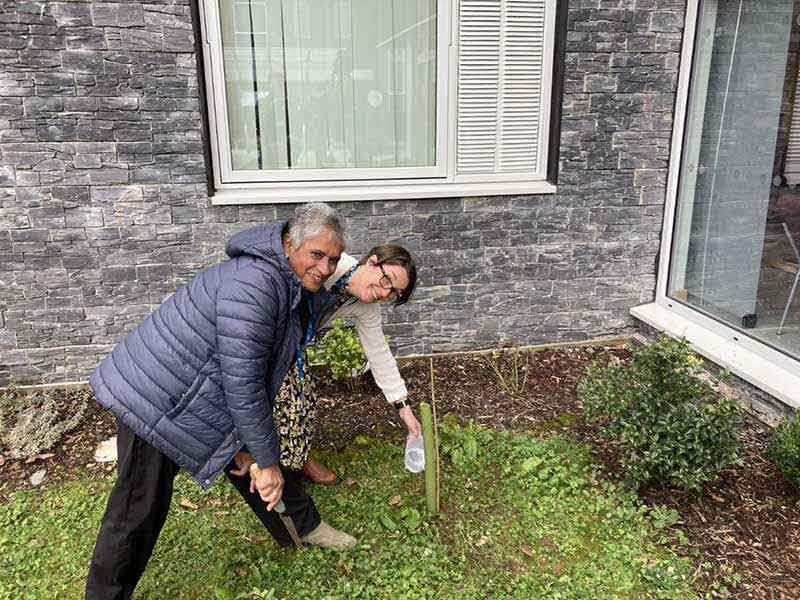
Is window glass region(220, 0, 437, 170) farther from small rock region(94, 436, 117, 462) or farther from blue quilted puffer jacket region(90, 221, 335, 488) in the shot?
blue quilted puffer jacket region(90, 221, 335, 488)

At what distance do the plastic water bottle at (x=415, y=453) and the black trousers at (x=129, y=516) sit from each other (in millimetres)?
1059

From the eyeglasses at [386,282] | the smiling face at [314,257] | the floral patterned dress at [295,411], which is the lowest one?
the floral patterned dress at [295,411]

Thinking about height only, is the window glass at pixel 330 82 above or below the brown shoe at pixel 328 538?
above

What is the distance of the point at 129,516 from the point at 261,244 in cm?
107

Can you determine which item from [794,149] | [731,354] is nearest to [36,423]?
[731,354]

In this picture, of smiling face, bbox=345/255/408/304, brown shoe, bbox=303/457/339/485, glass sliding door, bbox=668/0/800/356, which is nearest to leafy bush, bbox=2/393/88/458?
brown shoe, bbox=303/457/339/485

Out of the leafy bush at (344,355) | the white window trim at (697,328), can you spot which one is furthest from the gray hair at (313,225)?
the white window trim at (697,328)

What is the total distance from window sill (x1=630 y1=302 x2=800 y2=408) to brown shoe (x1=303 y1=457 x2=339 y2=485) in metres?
2.02

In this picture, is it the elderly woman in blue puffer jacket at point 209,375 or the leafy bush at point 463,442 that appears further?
the leafy bush at point 463,442

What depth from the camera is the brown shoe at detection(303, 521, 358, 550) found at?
106 inches

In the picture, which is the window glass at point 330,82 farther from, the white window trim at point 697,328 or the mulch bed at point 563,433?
the white window trim at point 697,328

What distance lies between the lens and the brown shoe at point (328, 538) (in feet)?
8.82

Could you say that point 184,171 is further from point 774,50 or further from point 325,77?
point 774,50

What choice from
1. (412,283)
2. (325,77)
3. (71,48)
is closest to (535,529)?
(412,283)
